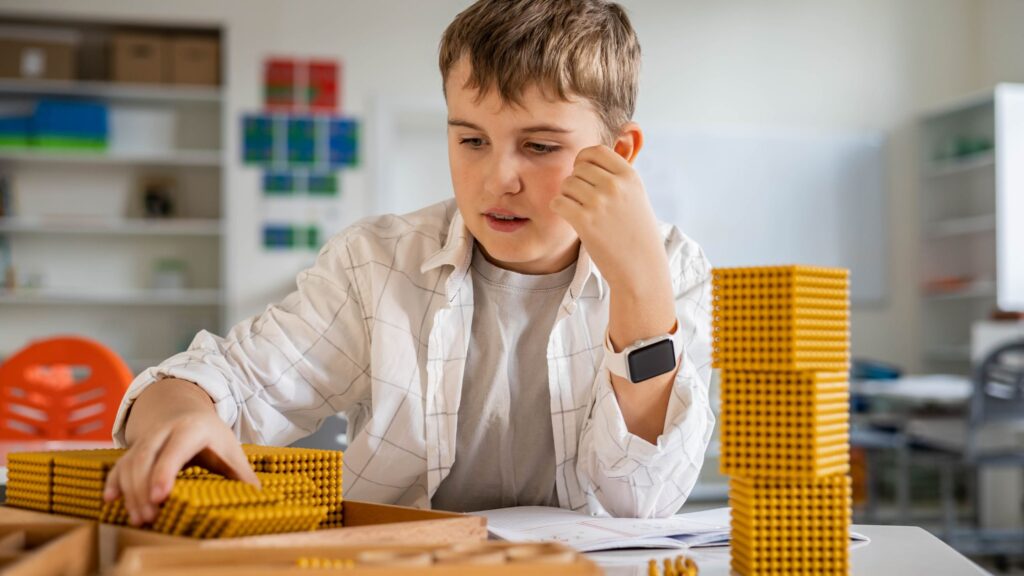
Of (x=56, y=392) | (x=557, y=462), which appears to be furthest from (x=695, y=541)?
(x=56, y=392)

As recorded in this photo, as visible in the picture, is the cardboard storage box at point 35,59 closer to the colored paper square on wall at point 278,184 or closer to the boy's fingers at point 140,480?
the colored paper square on wall at point 278,184

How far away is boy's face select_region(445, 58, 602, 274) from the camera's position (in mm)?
1128

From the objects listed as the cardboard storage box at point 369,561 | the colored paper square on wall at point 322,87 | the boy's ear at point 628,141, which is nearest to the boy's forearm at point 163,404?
the cardboard storage box at point 369,561

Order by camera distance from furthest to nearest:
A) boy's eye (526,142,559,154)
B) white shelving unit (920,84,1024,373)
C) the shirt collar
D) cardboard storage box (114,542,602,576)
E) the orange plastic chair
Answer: white shelving unit (920,84,1024,373) < the orange plastic chair < the shirt collar < boy's eye (526,142,559,154) < cardboard storage box (114,542,602,576)

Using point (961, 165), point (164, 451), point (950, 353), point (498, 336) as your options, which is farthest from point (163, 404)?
point (950, 353)

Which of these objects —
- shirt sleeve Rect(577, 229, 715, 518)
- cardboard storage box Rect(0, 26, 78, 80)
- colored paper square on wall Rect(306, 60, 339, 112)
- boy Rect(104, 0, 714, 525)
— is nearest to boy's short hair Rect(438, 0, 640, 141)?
boy Rect(104, 0, 714, 525)

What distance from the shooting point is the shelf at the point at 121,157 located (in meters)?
5.44

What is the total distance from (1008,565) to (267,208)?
4.27 meters

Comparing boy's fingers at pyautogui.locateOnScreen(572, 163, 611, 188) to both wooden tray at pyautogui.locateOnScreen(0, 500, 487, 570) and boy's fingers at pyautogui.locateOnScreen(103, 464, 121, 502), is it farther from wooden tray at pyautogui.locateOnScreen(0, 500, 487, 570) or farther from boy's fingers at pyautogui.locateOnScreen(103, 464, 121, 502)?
boy's fingers at pyautogui.locateOnScreen(103, 464, 121, 502)

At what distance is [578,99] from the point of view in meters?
1.19

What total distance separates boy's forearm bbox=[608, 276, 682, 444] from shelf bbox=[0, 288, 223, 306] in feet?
16.4

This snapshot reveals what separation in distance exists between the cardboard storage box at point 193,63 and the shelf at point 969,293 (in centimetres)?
462

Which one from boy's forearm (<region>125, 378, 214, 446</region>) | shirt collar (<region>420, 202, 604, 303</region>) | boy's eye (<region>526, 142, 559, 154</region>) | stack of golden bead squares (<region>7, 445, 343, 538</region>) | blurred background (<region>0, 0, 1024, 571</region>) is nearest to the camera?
stack of golden bead squares (<region>7, 445, 343, 538</region>)

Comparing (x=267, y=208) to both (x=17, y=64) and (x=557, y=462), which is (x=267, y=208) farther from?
(x=557, y=462)
